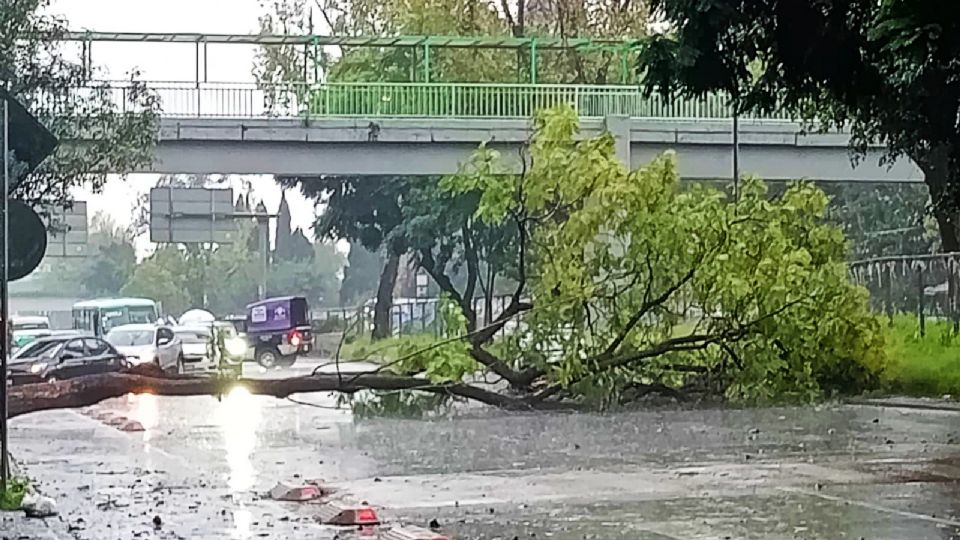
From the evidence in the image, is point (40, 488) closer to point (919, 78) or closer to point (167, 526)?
point (167, 526)

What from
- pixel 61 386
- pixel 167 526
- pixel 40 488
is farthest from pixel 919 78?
pixel 61 386

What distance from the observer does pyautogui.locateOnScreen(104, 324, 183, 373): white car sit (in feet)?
120

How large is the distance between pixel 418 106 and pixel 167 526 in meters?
20.5

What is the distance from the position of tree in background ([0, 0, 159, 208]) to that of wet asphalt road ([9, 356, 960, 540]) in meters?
3.65

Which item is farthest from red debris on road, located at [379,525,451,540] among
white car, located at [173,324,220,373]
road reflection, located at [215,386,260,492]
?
white car, located at [173,324,220,373]

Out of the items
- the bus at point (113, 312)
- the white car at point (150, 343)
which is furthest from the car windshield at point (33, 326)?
the bus at point (113, 312)

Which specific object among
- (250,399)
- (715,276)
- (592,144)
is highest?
(592,144)

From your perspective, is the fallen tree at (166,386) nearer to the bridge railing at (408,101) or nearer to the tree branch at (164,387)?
the tree branch at (164,387)

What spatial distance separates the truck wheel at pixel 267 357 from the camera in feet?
148

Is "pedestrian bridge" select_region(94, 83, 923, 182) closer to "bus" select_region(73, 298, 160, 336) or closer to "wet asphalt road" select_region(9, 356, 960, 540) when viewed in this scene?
"wet asphalt road" select_region(9, 356, 960, 540)

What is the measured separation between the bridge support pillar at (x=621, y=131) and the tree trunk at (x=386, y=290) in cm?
1319

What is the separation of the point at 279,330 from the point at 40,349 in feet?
73.3

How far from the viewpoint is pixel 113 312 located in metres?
53.4

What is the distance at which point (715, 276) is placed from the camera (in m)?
24.7
